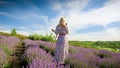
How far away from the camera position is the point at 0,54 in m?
5.89

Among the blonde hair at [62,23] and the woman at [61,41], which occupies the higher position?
the blonde hair at [62,23]

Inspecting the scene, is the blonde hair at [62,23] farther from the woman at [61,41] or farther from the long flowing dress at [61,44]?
the long flowing dress at [61,44]

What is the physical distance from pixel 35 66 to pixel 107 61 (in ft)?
11.8

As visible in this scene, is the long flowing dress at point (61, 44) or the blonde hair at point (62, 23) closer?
the long flowing dress at point (61, 44)

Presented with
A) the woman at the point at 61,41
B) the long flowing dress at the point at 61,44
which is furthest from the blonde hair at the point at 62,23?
the long flowing dress at the point at 61,44

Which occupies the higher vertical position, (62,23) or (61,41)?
(62,23)

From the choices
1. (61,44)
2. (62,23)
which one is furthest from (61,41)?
(62,23)

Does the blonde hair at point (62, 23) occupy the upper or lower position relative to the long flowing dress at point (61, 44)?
upper

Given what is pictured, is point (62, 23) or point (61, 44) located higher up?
point (62, 23)

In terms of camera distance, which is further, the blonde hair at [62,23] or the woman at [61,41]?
the blonde hair at [62,23]

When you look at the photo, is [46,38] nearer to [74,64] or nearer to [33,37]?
[33,37]

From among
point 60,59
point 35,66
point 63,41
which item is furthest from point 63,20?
point 35,66

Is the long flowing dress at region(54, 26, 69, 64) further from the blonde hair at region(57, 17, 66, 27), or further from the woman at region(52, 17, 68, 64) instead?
the blonde hair at region(57, 17, 66, 27)

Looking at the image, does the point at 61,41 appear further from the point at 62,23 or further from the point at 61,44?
the point at 62,23
